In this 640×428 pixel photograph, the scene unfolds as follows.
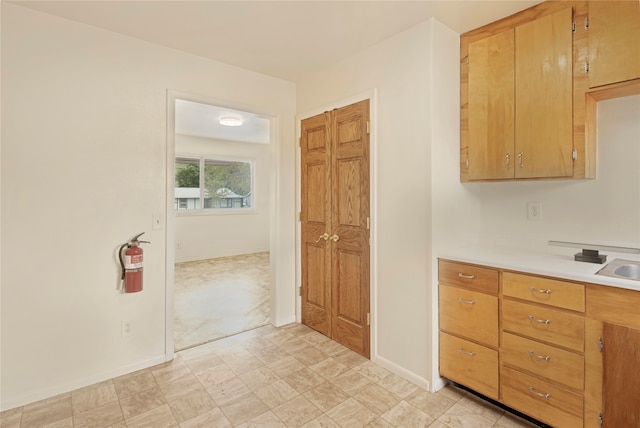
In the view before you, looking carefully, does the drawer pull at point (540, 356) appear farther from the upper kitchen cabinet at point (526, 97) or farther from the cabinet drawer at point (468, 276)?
the upper kitchen cabinet at point (526, 97)

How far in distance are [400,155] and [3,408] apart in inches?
119

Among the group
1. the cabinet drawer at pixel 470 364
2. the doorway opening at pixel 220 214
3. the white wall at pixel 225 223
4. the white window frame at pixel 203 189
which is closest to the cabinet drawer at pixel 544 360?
the cabinet drawer at pixel 470 364

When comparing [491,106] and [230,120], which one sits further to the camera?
[230,120]

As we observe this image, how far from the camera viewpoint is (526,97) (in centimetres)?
205

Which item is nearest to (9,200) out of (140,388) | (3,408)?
(3,408)

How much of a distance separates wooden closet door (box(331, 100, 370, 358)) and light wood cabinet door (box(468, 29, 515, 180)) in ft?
2.56

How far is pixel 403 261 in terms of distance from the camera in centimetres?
231

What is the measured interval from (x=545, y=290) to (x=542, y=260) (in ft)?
1.05

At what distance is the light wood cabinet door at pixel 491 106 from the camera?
212 centimetres

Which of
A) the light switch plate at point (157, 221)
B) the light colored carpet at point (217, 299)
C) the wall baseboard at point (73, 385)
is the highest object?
the light switch plate at point (157, 221)

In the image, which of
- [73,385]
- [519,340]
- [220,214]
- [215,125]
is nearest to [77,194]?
[73,385]

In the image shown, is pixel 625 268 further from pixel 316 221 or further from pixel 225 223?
pixel 225 223

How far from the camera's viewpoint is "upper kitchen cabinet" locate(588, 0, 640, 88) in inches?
66.1

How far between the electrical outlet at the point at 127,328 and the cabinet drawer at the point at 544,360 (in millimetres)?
2581
